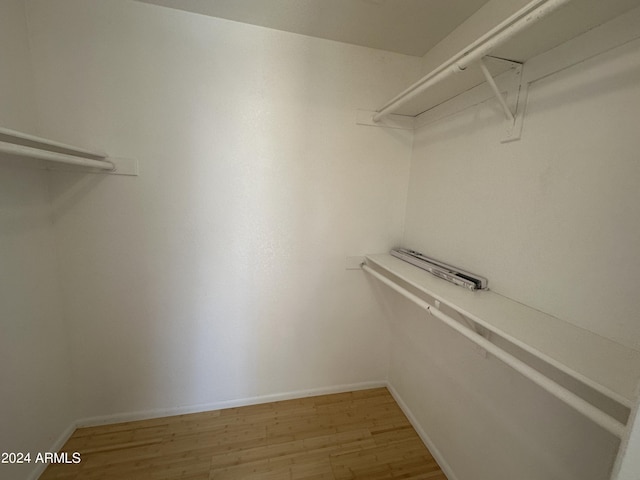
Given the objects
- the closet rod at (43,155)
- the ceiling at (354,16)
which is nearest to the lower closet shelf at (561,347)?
the ceiling at (354,16)

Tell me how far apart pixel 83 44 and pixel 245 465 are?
2515mm

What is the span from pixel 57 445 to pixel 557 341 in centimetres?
253

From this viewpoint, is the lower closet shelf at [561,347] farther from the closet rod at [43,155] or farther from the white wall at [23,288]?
the white wall at [23,288]

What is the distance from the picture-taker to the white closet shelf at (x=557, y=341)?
56 cm

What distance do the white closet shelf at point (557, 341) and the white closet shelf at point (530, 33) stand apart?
0.89 meters

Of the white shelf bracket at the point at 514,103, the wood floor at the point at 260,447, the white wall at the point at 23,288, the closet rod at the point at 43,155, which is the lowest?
the wood floor at the point at 260,447

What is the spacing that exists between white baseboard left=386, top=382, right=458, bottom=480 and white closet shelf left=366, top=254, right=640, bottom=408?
1088mm

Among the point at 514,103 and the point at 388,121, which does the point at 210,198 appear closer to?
the point at 388,121

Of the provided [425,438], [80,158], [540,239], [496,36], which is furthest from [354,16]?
[425,438]

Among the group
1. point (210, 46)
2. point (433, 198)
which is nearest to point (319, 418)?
point (433, 198)

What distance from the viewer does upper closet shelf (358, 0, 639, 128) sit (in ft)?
2.15

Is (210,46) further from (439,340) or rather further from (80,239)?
(439,340)

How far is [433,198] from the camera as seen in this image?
4.97ft

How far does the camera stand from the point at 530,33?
0.78m
